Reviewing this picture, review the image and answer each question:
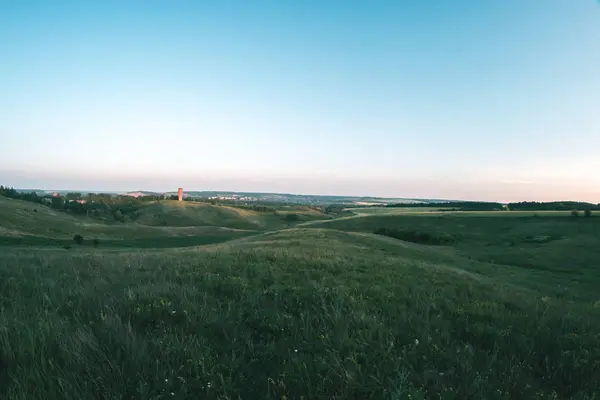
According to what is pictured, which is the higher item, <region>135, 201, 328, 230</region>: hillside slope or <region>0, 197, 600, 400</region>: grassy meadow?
<region>0, 197, 600, 400</region>: grassy meadow

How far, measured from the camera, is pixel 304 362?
4684mm

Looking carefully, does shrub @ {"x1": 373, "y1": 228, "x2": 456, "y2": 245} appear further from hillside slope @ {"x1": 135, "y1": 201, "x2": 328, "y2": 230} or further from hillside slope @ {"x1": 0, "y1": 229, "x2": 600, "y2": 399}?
hillside slope @ {"x1": 135, "y1": 201, "x2": 328, "y2": 230}

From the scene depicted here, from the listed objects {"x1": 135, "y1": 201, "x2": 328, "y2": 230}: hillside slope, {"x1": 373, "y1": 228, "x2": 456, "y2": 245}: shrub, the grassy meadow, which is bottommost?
{"x1": 135, "y1": 201, "x2": 328, "y2": 230}: hillside slope

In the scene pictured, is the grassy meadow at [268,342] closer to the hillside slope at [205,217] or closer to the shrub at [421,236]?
the shrub at [421,236]

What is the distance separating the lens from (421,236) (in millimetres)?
74125

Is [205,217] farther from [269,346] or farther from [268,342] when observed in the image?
[269,346]

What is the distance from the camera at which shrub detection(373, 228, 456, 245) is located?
67.7m

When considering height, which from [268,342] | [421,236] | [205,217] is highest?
[268,342]

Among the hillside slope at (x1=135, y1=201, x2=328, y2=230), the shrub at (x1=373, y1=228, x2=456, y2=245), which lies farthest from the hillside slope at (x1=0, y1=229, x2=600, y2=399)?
the hillside slope at (x1=135, y1=201, x2=328, y2=230)

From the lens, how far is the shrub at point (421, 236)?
67725mm

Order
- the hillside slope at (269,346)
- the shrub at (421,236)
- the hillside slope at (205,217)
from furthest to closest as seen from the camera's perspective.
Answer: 1. the hillside slope at (205,217)
2. the shrub at (421,236)
3. the hillside slope at (269,346)

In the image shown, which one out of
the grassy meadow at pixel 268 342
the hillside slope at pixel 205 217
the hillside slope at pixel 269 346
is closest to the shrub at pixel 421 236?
the grassy meadow at pixel 268 342

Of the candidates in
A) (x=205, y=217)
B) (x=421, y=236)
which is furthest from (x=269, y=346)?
(x=205, y=217)

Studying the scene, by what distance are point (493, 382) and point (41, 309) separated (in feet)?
24.3
